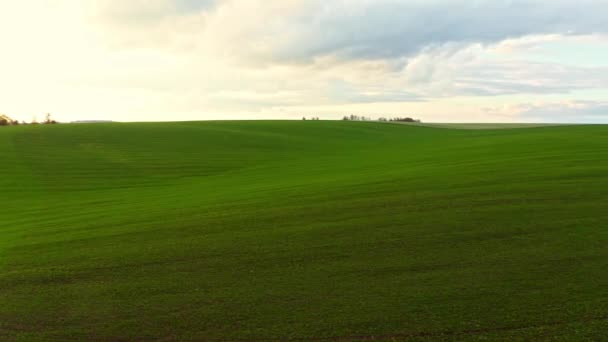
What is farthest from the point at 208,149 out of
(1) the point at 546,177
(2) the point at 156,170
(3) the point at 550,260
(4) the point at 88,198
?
(3) the point at 550,260

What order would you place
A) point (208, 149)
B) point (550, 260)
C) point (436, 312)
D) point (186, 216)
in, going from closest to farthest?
point (436, 312)
point (550, 260)
point (186, 216)
point (208, 149)

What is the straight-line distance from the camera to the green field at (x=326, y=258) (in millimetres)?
6449

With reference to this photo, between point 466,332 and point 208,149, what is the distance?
29.6 meters

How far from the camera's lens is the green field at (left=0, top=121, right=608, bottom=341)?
21.2 feet

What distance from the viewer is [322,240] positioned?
991cm

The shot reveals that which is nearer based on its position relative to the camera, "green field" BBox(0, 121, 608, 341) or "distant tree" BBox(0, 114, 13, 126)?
"green field" BBox(0, 121, 608, 341)

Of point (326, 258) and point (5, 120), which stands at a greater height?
point (5, 120)

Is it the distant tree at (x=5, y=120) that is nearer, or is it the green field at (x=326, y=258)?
the green field at (x=326, y=258)

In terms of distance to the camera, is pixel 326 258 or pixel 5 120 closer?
pixel 326 258

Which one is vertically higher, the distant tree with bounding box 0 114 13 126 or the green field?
the distant tree with bounding box 0 114 13 126

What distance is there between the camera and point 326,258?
8867 mm

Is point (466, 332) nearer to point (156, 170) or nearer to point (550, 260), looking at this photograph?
point (550, 260)

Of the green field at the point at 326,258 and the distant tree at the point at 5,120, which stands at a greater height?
the distant tree at the point at 5,120

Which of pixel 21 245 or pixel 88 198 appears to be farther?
pixel 88 198
